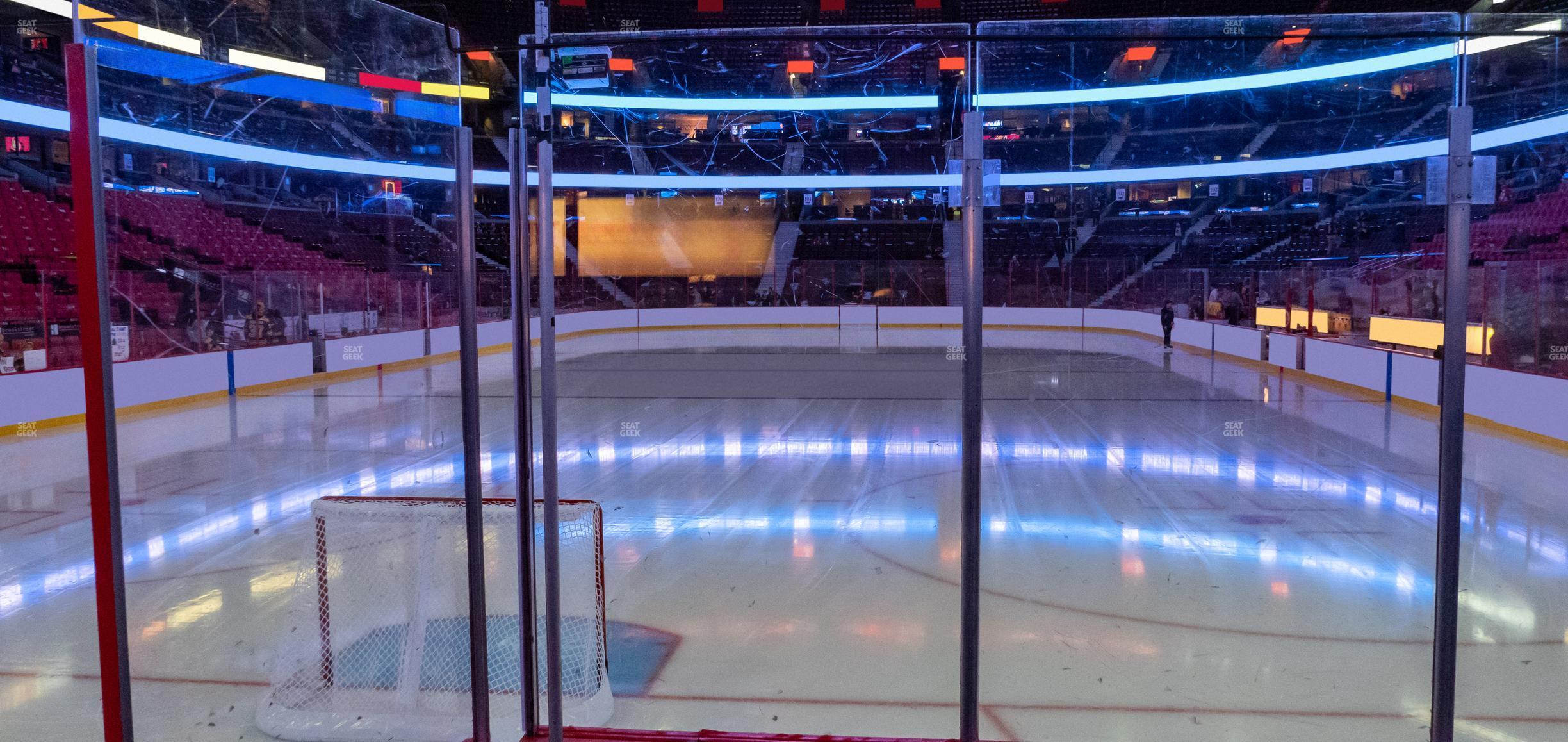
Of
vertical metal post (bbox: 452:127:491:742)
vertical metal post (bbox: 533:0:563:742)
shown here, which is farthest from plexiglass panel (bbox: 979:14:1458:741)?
vertical metal post (bbox: 452:127:491:742)

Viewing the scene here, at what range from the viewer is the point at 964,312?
2.23 m

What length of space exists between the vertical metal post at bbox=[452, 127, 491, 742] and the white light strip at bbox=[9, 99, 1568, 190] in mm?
80

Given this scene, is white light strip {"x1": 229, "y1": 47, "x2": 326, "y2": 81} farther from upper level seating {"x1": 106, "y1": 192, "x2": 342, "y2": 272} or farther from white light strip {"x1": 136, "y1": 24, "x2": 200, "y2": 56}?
upper level seating {"x1": 106, "y1": 192, "x2": 342, "y2": 272}

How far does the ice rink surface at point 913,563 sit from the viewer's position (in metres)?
2.99

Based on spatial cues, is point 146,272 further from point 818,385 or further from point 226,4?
point 818,385

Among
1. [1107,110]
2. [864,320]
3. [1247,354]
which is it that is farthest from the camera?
[864,320]

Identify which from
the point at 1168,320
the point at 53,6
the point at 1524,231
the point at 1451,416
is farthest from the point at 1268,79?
the point at 1168,320

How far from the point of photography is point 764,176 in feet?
22.8

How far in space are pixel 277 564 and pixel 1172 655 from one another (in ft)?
13.4

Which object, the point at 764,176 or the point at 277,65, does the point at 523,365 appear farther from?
the point at 764,176

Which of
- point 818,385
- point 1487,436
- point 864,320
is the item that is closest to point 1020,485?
point 1487,436

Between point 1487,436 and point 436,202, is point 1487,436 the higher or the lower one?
the lower one

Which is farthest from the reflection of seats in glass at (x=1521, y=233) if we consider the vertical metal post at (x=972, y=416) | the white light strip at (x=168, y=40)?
the white light strip at (x=168, y=40)

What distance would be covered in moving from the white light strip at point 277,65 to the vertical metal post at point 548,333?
99 centimetres
